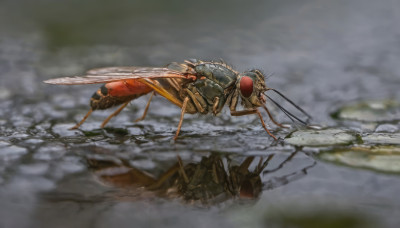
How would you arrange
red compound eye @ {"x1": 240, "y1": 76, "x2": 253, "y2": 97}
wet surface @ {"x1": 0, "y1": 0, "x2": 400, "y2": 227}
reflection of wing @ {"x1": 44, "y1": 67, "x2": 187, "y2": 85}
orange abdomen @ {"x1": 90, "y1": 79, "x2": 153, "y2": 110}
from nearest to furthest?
wet surface @ {"x1": 0, "y1": 0, "x2": 400, "y2": 227}, reflection of wing @ {"x1": 44, "y1": 67, "x2": 187, "y2": 85}, red compound eye @ {"x1": 240, "y1": 76, "x2": 253, "y2": 97}, orange abdomen @ {"x1": 90, "y1": 79, "x2": 153, "y2": 110}

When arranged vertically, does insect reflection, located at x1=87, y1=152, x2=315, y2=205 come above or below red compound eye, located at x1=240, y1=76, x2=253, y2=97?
below

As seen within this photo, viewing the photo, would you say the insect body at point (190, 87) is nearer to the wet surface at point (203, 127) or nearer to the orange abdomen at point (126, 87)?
the orange abdomen at point (126, 87)

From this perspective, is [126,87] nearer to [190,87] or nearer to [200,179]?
[190,87]

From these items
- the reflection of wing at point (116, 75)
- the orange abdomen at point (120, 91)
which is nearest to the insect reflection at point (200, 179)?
the reflection of wing at point (116, 75)

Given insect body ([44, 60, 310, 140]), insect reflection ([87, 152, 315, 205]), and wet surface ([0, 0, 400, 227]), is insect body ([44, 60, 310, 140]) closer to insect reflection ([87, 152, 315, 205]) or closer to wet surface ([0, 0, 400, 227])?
wet surface ([0, 0, 400, 227])

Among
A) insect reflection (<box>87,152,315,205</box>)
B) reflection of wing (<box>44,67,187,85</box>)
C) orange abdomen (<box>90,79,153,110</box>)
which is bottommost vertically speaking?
insect reflection (<box>87,152,315,205</box>)

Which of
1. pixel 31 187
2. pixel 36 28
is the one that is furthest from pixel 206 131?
pixel 36 28

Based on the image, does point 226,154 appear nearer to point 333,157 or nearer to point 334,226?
point 333,157

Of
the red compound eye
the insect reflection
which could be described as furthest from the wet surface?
the red compound eye
